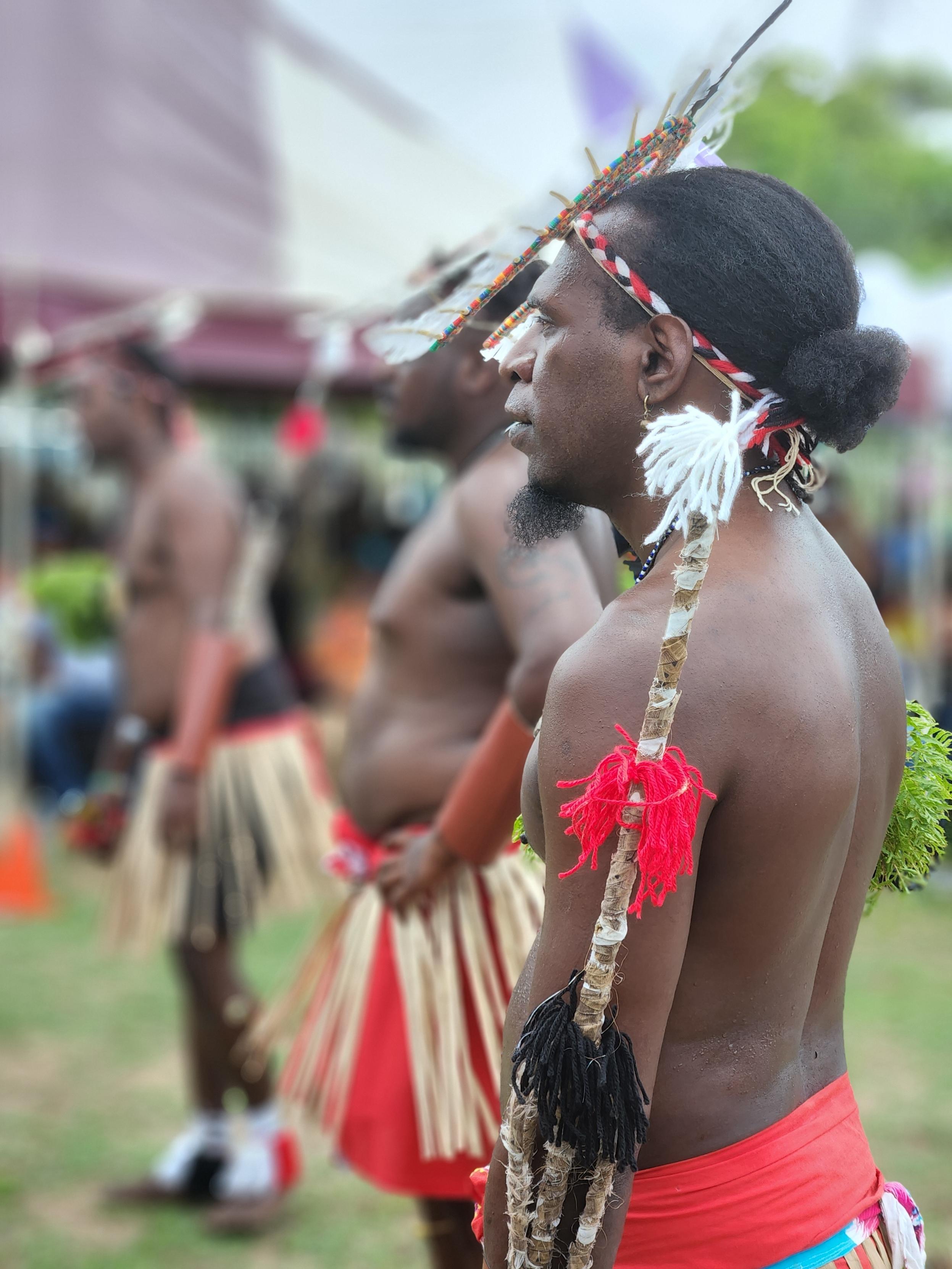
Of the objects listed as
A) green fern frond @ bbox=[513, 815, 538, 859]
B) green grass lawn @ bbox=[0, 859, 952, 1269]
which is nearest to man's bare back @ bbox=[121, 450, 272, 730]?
green grass lawn @ bbox=[0, 859, 952, 1269]

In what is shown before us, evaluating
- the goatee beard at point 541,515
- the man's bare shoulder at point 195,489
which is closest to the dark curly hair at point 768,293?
the goatee beard at point 541,515

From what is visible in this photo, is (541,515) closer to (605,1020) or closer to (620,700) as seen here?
(620,700)

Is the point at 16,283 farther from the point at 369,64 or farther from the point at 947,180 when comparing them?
the point at 947,180

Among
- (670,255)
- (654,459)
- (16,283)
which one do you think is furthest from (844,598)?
(16,283)

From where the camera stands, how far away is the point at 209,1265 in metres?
3.47

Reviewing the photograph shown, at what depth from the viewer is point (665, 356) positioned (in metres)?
1.42

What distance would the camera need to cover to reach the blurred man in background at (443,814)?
2.29 metres

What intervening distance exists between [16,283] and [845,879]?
249 inches

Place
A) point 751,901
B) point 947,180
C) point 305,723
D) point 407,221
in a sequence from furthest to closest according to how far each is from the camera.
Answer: point 947,180 → point 407,221 → point 305,723 → point 751,901

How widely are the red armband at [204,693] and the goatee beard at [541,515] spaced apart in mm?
2528

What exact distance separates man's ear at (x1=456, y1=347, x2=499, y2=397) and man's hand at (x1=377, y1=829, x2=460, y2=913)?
0.91 metres

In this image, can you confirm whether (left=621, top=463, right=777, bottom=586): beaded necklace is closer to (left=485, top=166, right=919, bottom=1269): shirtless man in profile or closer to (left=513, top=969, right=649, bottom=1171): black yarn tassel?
(left=485, top=166, right=919, bottom=1269): shirtless man in profile

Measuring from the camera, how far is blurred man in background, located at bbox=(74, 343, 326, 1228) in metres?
3.86

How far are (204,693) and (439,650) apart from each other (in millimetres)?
1631
